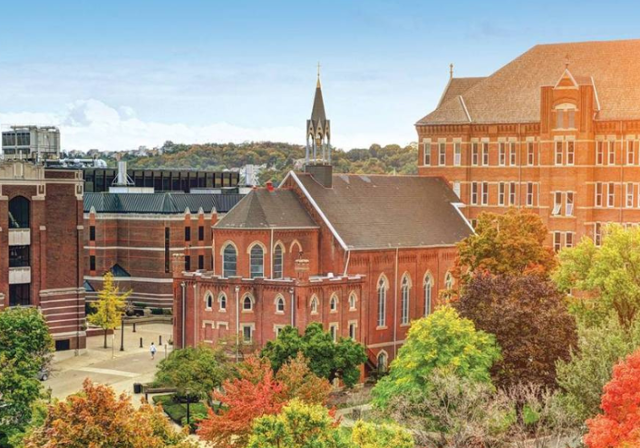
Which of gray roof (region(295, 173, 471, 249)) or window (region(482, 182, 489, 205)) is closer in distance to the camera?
gray roof (region(295, 173, 471, 249))

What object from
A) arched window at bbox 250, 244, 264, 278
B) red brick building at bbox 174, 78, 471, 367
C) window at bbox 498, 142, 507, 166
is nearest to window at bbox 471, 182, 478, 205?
window at bbox 498, 142, 507, 166

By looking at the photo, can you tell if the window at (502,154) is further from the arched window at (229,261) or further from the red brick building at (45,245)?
the red brick building at (45,245)

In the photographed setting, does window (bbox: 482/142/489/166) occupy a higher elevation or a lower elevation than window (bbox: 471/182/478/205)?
higher

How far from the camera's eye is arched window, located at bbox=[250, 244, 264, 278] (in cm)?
8531

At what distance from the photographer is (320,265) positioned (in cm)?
8900

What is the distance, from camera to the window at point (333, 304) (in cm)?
8388

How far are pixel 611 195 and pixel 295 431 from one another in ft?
195

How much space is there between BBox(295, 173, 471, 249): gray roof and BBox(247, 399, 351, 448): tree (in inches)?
1661

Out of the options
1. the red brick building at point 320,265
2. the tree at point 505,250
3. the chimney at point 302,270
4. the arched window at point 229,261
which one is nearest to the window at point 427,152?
the red brick building at point 320,265

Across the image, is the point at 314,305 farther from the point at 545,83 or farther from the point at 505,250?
the point at 545,83

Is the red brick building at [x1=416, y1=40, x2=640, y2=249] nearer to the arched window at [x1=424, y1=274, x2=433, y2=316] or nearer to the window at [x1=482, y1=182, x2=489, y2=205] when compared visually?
the window at [x1=482, y1=182, x2=489, y2=205]

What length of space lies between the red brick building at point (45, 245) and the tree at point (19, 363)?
602 inches

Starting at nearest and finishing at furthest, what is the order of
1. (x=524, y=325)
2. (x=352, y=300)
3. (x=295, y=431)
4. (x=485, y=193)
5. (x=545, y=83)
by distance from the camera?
(x=295, y=431) < (x=524, y=325) < (x=352, y=300) < (x=545, y=83) < (x=485, y=193)

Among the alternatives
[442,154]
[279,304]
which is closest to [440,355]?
[279,304]
